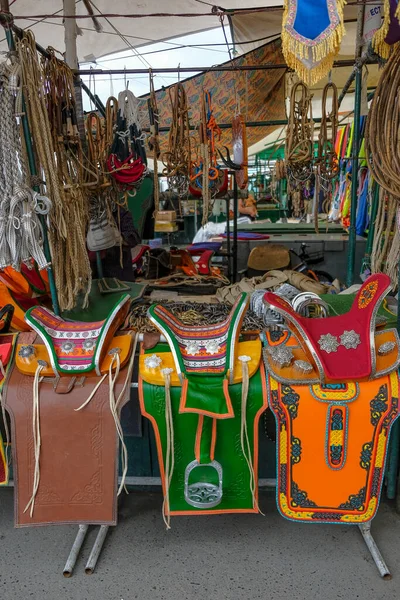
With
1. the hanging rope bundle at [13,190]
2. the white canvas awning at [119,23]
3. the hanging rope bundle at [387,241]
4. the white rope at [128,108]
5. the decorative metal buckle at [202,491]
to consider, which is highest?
the white canvas awning at [119,23]

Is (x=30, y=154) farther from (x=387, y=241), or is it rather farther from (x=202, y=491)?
(x=387, y=241)

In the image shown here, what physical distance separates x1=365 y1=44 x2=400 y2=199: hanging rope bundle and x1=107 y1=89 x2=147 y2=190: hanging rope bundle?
1445 mm

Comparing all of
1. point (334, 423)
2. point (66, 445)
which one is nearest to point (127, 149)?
point (66, 445)

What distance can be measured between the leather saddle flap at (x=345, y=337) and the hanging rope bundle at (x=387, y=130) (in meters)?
0.58

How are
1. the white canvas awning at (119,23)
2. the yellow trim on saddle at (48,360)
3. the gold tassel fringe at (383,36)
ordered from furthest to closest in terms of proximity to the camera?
the white canvas awning at (119,23), the gold tassel fringe at (383,36), the yellow trim on saddle at (48,360)

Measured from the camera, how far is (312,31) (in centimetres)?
188

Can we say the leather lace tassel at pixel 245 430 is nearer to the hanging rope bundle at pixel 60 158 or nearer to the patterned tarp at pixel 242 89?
the hanging rope bundle at pixel 60 158

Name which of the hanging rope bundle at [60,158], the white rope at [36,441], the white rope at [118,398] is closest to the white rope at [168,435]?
the white rope at [118,398]

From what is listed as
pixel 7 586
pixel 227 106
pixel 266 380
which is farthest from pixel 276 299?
pixel 227 106

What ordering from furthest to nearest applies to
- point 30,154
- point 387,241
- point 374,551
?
1. point 387,241
2. point 30,154
3. point 374,551

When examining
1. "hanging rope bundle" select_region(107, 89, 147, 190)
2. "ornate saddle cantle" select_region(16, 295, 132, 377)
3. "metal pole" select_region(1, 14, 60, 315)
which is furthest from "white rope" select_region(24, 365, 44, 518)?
"hanging rope bundle" select_region(107, 89, 147, 190)

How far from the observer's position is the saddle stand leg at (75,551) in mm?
1660

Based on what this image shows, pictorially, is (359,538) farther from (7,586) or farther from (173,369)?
(7,586)

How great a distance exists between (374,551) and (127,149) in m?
2.72
